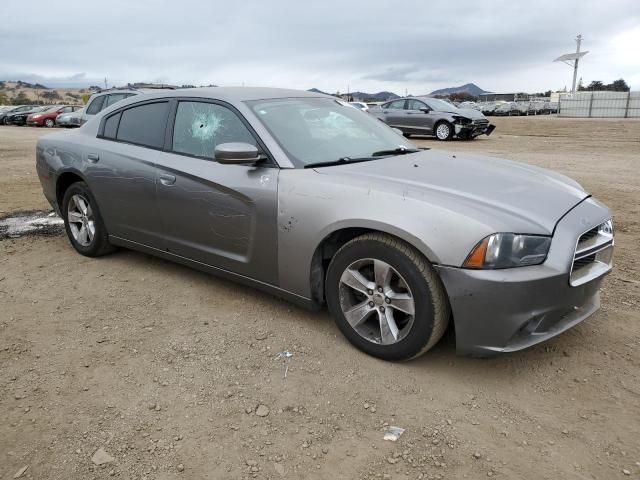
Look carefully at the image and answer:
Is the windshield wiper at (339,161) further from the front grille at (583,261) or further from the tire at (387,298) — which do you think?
the front grille at (583,261)

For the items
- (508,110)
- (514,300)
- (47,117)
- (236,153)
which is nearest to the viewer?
(514,300)

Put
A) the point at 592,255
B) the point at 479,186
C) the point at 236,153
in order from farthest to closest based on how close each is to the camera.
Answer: the point at 236,153, the point at 479,186, the point at 592,255

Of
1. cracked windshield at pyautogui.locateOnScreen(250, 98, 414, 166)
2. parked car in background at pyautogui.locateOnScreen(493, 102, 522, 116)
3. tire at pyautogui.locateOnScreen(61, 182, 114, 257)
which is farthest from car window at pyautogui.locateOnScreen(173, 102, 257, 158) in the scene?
parked car in background at pyautogui.locateOnScreen(493, 102, 522, 116)

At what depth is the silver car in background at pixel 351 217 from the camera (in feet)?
8.82

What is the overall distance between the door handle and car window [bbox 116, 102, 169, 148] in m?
0.31

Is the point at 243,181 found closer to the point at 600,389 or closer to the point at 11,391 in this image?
the point at 11,391

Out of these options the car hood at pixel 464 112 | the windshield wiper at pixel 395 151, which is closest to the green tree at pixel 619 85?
the car hood at pixel 464 112

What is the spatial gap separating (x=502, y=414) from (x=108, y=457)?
6.17ft

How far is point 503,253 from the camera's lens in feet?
8.64

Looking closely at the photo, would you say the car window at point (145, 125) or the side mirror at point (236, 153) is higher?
the car window at point (145, 125)

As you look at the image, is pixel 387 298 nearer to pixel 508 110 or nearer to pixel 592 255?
pixel 592 255

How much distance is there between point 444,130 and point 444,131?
0.14 feet

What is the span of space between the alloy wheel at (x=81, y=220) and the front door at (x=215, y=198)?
1.17 m

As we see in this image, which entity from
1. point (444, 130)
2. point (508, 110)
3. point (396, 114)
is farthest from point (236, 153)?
point (508, 110)
